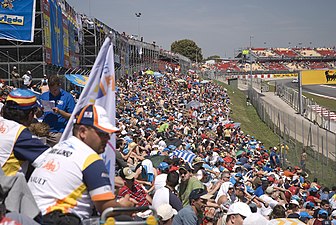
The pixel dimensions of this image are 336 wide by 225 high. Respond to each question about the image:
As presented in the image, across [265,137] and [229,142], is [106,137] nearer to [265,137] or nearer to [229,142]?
[229,142]

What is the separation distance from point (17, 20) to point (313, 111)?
86.8ft

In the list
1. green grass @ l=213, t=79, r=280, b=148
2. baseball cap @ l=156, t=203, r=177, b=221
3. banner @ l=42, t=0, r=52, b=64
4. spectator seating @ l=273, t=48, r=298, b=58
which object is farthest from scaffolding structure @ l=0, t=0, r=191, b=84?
spectator seating @ l=273, t=48, r=298, b=58

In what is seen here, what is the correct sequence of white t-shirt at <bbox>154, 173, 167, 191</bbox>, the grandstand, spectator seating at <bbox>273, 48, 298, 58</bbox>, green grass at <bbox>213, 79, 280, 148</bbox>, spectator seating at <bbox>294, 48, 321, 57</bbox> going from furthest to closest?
spectator seating at <bbox>294, 48, 321, 57</bbox>
spectator seating at <bbox>273, 48, 298, 58</bbox>
the grandstand
green grass at <bbox>213, 79, 280, 148</bbox>
white t-shirt at <bbox>154, 173, 167, 191</bbox>

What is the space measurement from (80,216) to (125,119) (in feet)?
59.2

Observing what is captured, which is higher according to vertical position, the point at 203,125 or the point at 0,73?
the point at 0,73

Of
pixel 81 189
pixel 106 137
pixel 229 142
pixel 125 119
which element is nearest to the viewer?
pixel 81 189

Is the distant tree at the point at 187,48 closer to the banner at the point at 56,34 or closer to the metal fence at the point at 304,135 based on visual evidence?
the metal fence at the point at 304,135

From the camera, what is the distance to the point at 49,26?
25453 mm

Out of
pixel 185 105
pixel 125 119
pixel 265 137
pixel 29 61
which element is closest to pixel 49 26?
pixel 29 61

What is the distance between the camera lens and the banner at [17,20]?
75.2 ft

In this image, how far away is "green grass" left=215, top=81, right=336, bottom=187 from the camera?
2297 cm

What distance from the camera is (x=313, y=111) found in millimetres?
42781

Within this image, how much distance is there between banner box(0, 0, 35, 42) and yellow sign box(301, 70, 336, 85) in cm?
3647

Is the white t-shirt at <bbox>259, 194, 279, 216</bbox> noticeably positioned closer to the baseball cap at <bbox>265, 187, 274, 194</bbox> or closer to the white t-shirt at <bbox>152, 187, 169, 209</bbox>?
the baseball cap at <bbox>265, 187, 274, 194</bbox>
